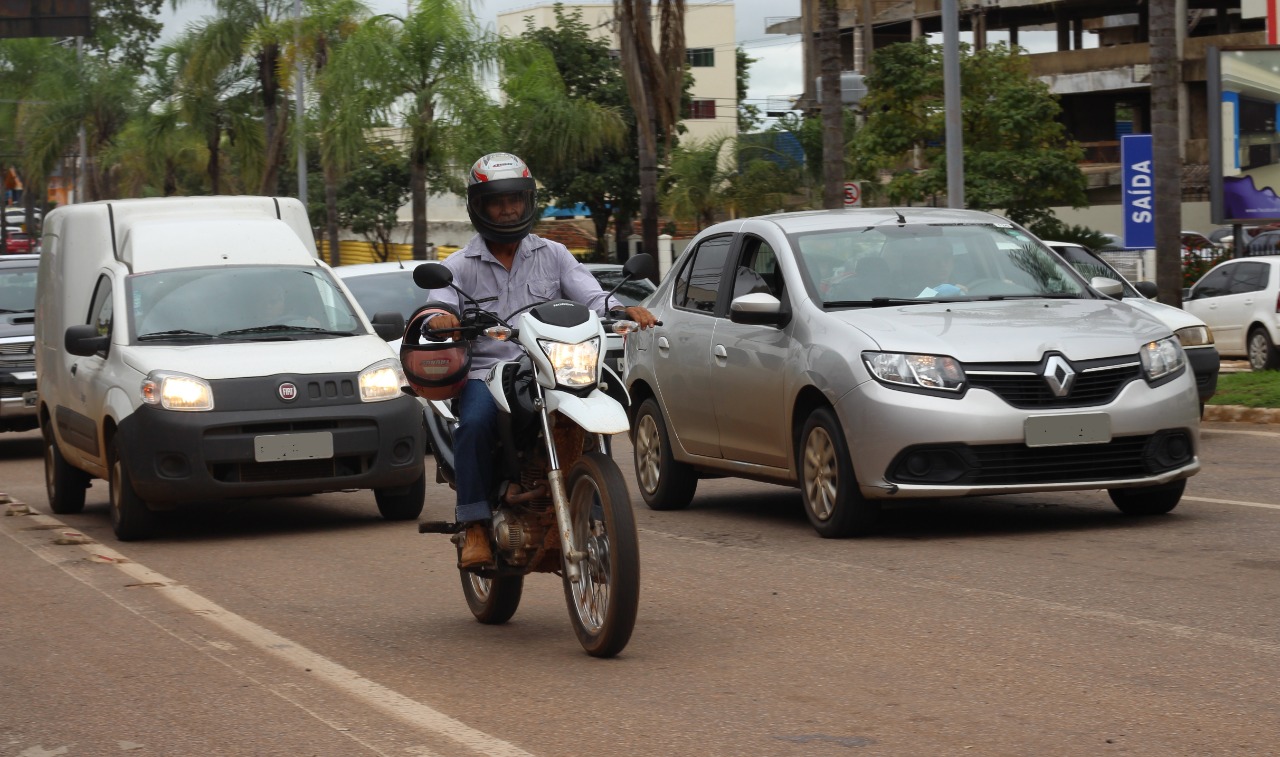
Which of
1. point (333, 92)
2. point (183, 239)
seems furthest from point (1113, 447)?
point (333, 92)

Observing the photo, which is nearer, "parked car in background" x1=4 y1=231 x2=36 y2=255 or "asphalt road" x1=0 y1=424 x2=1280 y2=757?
"asphalt road" x1=0 y1=424 x2=1280 y2=757

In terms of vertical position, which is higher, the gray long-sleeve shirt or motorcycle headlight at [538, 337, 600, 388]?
the gray long-sleeve shirt

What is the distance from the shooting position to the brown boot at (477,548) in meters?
6.85

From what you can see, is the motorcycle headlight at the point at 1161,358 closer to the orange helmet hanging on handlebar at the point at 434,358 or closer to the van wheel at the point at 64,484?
the orange helmet hanging on handlebar at the point at 434,358

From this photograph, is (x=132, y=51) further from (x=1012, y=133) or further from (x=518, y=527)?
(x=518, y=527)

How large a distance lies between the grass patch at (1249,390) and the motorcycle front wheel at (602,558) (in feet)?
36.0

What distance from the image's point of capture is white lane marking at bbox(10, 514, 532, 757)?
531 cm

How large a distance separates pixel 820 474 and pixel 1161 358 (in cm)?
181

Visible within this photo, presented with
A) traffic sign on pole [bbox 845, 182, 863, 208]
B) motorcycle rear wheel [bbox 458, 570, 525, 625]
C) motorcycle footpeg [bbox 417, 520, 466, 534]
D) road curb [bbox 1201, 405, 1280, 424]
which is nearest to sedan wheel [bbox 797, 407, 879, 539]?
motorcycle rear wheel [bbox 458, 570, 525, 625]

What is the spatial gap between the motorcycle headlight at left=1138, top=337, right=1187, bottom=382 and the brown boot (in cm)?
391

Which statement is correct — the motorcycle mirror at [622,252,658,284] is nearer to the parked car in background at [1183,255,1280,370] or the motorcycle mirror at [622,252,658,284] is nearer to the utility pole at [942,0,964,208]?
the utility pole at [942,0,964,208]

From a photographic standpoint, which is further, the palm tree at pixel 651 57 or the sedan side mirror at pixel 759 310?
the palm tree at pixel 651 57

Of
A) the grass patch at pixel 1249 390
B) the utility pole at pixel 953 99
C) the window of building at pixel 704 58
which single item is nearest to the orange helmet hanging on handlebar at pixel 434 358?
the grass patch at pixel 1249 390

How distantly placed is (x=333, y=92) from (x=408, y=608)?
30.3 m
